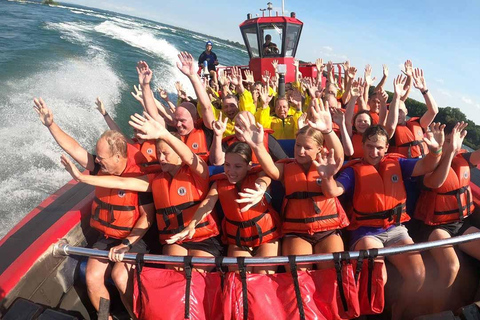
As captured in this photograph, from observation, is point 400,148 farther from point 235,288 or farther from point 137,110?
point 137,110

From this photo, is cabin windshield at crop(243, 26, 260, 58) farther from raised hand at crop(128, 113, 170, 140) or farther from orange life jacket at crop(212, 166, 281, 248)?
raised hand at crop(128, 113, 170, 140)

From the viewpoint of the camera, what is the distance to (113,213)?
7.09 ft

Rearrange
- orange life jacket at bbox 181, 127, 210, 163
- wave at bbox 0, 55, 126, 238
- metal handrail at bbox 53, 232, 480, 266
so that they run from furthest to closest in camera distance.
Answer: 1. wave at bbox 0, 55, 126, 238
2. orange life jacket at bbox 181, 127, 210, 163
3. metal handrail at bbox 53, 232, 480, 266

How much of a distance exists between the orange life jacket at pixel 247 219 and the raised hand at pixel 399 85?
153 cm

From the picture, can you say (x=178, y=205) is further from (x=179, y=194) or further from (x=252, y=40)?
(x=252, y=40)

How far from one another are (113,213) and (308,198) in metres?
1.26

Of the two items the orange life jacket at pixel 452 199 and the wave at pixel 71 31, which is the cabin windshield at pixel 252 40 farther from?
the orange life jacket at pixel 452 199

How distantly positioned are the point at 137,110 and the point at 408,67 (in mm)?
7095

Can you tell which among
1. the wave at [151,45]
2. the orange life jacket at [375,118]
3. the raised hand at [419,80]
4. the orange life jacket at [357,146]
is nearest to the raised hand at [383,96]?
the orange life jacket at [375,118]

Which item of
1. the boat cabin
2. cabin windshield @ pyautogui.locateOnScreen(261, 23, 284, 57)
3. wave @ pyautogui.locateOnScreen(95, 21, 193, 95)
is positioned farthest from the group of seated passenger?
wave @ pyautogui.locateOnScreen(95, 21, 193, 95)

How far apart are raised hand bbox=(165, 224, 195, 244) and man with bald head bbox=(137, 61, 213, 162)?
3.09 feet

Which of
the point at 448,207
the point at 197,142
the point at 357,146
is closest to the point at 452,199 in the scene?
the point at 448,207

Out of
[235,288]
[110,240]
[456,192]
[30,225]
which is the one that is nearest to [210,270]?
[235,288]

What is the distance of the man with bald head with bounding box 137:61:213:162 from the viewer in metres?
2.71
